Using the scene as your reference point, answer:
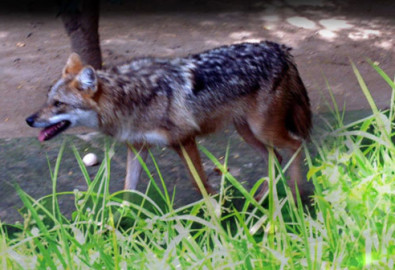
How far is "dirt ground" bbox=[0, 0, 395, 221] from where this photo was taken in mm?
6137

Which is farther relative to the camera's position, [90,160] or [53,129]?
[90,160]

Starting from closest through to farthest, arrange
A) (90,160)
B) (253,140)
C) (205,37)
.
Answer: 1. (253,140)
2. (90,160)
3. (205,37)

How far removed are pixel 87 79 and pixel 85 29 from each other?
7.27 feet

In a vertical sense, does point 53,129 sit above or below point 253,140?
above

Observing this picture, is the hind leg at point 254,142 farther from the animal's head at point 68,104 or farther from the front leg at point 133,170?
the animal's head at point 68,104

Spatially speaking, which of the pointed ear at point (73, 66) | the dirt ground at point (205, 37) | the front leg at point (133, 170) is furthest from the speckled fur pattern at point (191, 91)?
the dirt ground at point (205, 37)

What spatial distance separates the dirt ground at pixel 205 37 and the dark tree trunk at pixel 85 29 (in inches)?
25.7

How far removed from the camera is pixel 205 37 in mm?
7754

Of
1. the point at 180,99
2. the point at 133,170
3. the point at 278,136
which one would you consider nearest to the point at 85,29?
the point at 133,170

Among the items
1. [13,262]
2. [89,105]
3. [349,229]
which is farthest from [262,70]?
[13,262]

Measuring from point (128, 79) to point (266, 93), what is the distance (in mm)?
946

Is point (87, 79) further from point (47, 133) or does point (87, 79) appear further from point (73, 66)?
point (47, 133)

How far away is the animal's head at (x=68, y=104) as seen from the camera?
3.79 m

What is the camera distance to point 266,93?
4.14 meters
